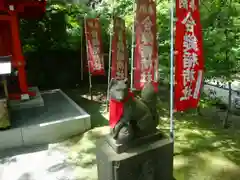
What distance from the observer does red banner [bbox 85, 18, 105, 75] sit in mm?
8375

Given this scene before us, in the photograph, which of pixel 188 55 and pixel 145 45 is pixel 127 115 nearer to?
pixel 188 55

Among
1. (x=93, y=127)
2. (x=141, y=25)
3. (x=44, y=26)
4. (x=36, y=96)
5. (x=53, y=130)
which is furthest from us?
(x=44, y=26)

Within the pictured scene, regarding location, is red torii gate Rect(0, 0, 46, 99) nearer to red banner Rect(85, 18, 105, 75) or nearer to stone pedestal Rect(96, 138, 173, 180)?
red banner Rect(85, 18, 105, 75)

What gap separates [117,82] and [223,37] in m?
3.68

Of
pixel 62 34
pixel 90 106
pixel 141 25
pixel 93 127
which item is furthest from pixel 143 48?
pixel 62 34

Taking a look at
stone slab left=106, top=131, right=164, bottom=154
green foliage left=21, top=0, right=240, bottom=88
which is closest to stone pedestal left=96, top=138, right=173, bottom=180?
stone slab left=106, top=131, right=164, bottom=154

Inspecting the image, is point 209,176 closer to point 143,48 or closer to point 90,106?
point 143,48

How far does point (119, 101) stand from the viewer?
3.11 metres

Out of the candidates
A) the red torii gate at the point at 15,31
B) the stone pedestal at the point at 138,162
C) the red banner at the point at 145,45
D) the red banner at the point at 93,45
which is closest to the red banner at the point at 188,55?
the stone pedestal at the point at 138,162

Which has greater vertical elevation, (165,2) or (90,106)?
(165,2)

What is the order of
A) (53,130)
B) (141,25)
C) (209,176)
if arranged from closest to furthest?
1. (209,176)
2. (141,25)
3. (53,130)

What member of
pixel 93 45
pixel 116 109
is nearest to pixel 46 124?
pixel 116 109

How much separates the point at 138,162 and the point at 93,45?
19.5 ft

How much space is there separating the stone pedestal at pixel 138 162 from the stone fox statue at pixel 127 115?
21 cm
